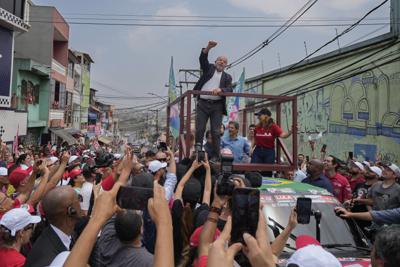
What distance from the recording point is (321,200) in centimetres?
479

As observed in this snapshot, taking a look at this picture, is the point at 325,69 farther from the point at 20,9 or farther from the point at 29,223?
the point at 29,223

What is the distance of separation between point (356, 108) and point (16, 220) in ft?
49.6

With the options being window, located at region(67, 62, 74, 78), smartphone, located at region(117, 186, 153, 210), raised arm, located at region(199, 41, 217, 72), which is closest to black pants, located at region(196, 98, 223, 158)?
raised arm, located at region(199, 41, 217, 72)

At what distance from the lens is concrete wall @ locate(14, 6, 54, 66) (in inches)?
1182

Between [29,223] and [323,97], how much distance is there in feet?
56.5

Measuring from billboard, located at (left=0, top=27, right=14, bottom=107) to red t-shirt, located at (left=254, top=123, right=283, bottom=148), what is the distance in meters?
17.2

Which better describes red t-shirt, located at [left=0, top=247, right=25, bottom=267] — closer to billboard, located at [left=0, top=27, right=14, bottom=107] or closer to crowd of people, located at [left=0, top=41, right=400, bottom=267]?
crowd of people, located at [left=0, top=41, right=400, bottom=267]

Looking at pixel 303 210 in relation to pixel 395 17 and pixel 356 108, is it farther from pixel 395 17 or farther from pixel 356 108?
pixel 356 108

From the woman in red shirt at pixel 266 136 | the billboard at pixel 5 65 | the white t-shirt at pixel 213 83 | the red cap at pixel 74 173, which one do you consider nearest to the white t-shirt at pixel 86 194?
the red cap at pixel 74 173

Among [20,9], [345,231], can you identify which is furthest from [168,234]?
[20,9]

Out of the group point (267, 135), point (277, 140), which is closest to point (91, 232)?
point (267, 135)

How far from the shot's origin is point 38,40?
3038 cm

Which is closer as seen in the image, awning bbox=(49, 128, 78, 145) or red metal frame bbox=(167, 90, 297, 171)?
red metal frame bbox=(167, 90, 297, 171)

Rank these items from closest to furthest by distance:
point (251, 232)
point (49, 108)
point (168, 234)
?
point (168, 234) < point (251, 232) < point (49, 108)
